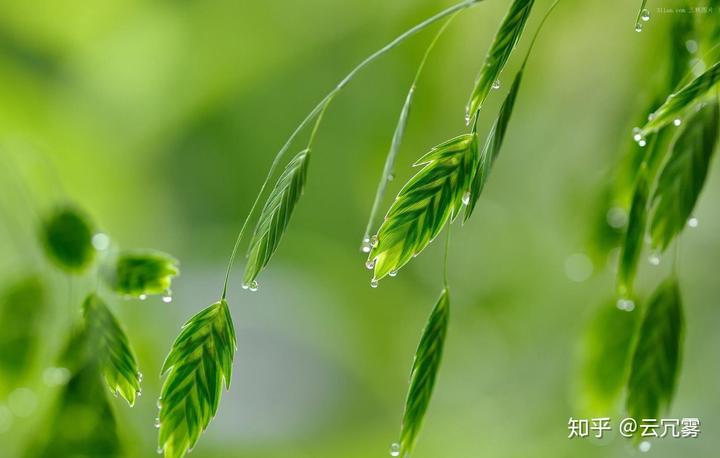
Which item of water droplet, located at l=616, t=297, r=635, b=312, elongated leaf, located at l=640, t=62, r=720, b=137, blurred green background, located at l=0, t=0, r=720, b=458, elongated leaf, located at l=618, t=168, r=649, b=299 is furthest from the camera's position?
blurred green background, located at l=0, t=0, r=720, b=458

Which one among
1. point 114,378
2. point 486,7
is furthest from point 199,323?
point 486,7

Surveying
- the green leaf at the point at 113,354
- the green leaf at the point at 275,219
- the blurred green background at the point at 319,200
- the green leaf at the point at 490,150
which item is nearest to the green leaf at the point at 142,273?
the green leaf at the point at 113,354

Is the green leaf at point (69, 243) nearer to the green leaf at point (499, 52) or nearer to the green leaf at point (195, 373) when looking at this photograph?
the green leaf at point (195, 373)

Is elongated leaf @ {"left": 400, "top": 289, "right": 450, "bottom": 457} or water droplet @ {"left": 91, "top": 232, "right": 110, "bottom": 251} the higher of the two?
water droplet @ {"left": 91, "top": 232, "right": 110, "bottom": 251}

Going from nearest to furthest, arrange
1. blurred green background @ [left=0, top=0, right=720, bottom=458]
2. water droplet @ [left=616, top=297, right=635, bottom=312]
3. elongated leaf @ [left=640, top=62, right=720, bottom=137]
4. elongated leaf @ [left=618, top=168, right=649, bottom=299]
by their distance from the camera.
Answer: elongated leaf @ [left=640, top=62, right=720, bottom=137] < elongated leaf @ [left=618, top=168, right=649, bottom=299] < water droplet @ [left=616, top=297, right=635, bottom=312] < blurred green background @ [left=0, top=0, right=720, bottom=458]

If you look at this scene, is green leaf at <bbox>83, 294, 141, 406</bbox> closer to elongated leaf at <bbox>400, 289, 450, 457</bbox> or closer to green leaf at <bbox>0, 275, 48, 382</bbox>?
elongated leaf at <bbox>400, 289, 450, 457</bbox>

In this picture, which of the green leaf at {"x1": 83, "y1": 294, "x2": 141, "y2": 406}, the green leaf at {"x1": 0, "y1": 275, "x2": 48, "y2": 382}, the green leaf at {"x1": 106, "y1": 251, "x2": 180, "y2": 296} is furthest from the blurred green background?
the green leaf at {"x1": 83, "y1": 294, "x2": 141, "y2": 406}

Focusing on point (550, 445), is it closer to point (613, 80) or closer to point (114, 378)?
point (613, 80)

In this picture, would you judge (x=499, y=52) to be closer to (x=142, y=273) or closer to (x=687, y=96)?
(x=687, y=96)
